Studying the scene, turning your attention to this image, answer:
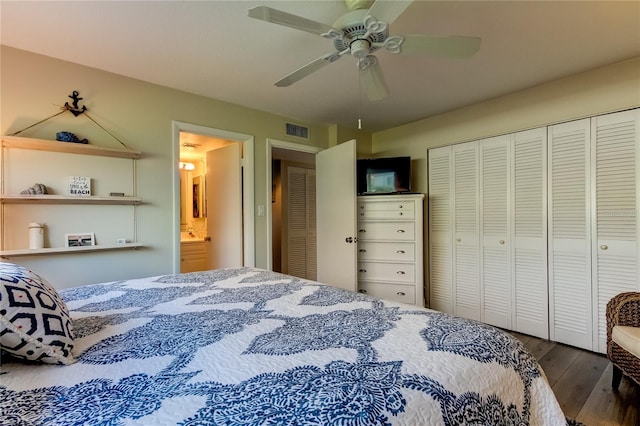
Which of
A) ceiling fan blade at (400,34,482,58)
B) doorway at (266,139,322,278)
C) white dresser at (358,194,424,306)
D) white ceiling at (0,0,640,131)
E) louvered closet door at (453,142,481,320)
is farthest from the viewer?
doorway at (266,139,322,278)

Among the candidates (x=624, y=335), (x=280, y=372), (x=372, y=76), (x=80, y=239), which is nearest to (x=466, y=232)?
(x=624, y=335)

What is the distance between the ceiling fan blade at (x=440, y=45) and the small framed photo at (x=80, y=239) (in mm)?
2563

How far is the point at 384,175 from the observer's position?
375cm

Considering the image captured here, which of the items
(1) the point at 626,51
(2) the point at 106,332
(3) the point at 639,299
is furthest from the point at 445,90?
(2) the point at 106,332

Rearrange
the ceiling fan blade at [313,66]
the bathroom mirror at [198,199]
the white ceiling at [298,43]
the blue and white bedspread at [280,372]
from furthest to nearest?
the bathroom mirror at [198,199]
the white ceiling at [298,43]
the ceiling fan blade at [313,66]
the blue and white bedspread at [280,372]

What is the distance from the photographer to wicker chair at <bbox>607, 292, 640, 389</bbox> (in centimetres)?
174

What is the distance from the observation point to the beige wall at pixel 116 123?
216cm

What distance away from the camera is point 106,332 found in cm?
106

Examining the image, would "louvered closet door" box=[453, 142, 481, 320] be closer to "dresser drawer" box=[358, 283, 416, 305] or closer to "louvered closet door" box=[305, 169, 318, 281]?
"dresser drawer" box=[358, 283, 416, 305]

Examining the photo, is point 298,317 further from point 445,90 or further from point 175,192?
point 445,90

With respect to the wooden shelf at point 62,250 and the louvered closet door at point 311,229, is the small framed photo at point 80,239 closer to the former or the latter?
the wooden shelf at point 62,250

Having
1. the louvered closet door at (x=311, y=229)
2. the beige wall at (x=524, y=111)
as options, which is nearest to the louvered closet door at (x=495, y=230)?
Result: the beige wall at (x=524, y=111)

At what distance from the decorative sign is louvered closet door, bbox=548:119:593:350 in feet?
12.6

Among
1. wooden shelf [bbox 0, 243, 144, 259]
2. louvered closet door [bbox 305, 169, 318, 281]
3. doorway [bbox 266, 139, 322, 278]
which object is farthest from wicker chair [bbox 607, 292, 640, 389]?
doorway [bbox 266, 139, 322, 278]
